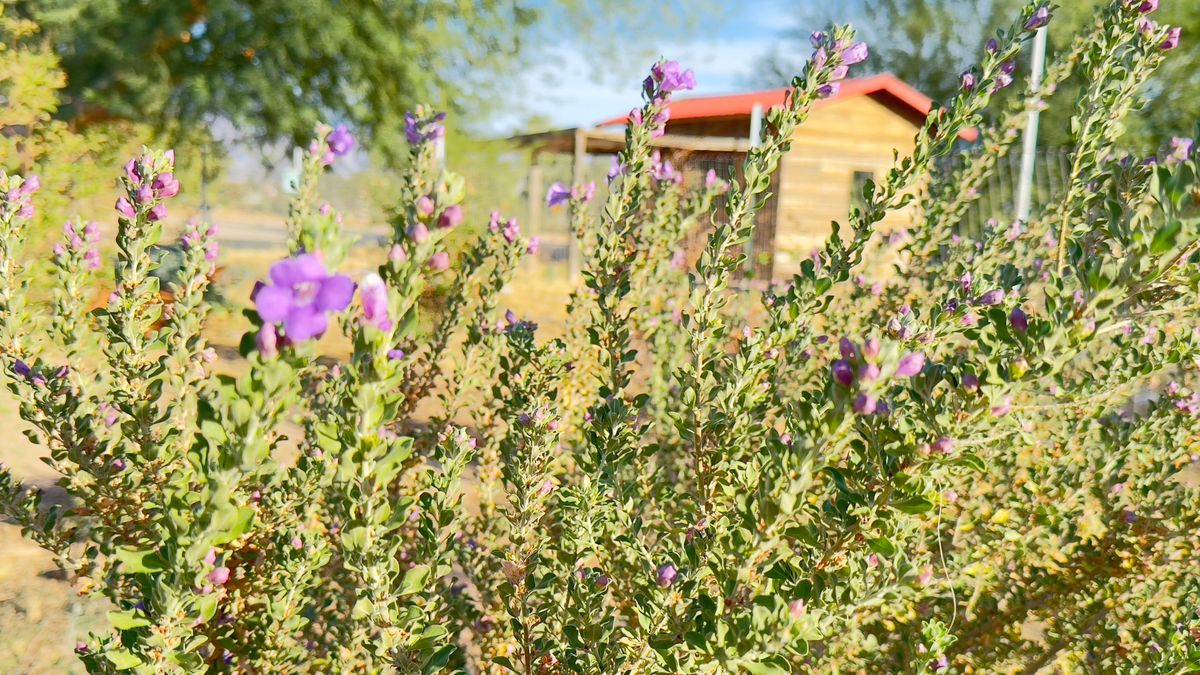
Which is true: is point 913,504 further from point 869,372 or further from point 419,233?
point 419,233

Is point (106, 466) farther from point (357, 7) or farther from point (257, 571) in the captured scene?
point (357, 7)

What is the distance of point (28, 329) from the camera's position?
2.19 meters

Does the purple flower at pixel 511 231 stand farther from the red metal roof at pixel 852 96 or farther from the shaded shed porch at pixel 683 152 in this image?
the red metal roof at pixel 852 96

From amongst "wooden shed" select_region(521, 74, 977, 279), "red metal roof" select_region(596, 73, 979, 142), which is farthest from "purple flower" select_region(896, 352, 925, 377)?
"red metal roof" select_region(596, 73, 979, 142)

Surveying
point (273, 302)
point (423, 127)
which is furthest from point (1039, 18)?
point (273, 302)

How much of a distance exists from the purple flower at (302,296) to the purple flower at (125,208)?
106 centimetres

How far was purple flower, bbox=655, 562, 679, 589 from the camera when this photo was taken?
1.58 m

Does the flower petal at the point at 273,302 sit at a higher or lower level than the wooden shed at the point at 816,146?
lower

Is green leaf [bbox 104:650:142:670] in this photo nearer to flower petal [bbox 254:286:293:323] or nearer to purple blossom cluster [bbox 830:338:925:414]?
flower petal [bbox 254:286:293:323]

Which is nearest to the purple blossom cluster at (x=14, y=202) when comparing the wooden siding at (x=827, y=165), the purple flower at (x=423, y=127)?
the purple flower at (x=423, y=127)

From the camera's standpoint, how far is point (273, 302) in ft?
3.02

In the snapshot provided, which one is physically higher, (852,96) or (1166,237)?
(852,96)

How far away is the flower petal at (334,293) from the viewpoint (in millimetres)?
909

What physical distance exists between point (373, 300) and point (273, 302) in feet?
0.36
